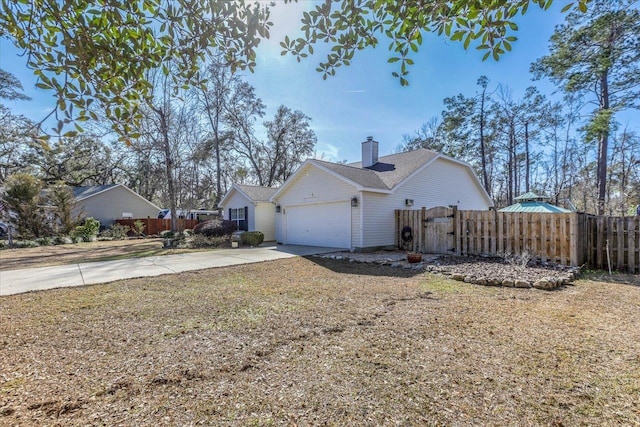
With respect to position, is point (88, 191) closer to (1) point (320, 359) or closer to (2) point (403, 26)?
(1) point (320, 359)

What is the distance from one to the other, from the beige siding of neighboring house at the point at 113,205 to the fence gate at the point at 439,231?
82.9 ft

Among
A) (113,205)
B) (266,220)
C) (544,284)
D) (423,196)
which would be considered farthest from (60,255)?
(113,205)

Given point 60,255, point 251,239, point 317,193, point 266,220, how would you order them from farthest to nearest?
point 266,220, point 251,239, point 317,193, point 60,255

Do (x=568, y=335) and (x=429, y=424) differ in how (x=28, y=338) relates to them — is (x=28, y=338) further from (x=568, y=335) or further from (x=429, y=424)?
(x=568, y=335)

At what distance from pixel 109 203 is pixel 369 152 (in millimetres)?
23700

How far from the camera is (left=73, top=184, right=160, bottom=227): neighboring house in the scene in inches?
985

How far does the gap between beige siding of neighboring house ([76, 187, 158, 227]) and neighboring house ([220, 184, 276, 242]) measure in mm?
13624

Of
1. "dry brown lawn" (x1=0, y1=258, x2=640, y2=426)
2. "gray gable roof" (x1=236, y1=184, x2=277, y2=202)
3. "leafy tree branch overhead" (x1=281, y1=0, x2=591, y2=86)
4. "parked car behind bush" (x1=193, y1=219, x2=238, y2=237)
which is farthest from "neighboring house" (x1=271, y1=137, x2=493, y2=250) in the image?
"leafy tree branch overhead" (x1=281, y1=0, x2=591, y2=86)

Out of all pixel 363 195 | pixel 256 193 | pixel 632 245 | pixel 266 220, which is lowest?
pixel 632 245

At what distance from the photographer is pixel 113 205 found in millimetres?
26672

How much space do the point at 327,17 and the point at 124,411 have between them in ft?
11.7

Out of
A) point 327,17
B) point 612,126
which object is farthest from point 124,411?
point 612,126

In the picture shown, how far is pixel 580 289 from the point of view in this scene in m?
6.00

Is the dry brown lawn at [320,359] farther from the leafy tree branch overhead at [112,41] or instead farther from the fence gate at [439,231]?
the fence gate at [439,231]
